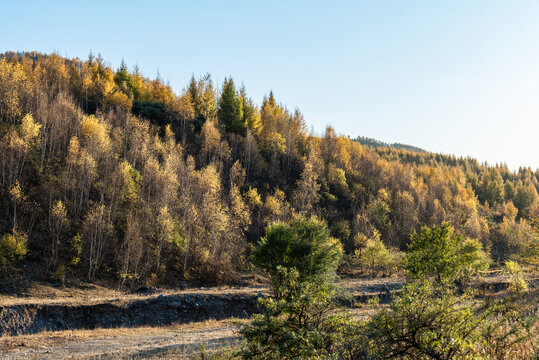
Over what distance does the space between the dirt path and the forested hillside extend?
17.4 m

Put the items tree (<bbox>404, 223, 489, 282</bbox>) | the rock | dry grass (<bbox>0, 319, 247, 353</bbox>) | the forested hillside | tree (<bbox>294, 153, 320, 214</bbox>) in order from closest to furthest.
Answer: dry grass (<bbox>0, 319, 247, 353</bbox>) < tree (<bbox>404, 223, 489, 282</bbox>) < the rock < the forested hillside < tree (<bbox>294, 153, 320, 214</bbox>)

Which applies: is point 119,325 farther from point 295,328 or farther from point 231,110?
point 231,110

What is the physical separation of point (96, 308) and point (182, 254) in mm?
19227

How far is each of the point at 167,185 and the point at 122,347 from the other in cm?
3107

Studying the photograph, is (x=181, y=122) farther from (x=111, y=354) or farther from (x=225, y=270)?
(x=111, y=354)

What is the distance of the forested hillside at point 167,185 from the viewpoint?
36719 millimetres

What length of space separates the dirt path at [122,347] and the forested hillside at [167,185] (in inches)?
686

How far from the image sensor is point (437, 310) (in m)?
5.82

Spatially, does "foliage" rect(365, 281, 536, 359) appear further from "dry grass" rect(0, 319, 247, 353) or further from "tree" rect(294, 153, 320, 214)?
"tree" rect(294, 153, 320, 214)

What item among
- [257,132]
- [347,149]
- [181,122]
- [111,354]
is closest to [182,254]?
[111,354]

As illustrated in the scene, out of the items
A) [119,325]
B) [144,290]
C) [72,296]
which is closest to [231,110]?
[144,290]

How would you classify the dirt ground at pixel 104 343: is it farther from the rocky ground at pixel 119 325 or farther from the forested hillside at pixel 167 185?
the forested hillside at pixel 167 185

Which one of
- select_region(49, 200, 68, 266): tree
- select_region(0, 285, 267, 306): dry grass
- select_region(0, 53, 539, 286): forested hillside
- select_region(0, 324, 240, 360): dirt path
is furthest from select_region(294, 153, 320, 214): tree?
select_region(0, 324, 240, 360): dirt path

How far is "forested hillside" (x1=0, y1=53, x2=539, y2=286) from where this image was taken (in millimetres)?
36719
